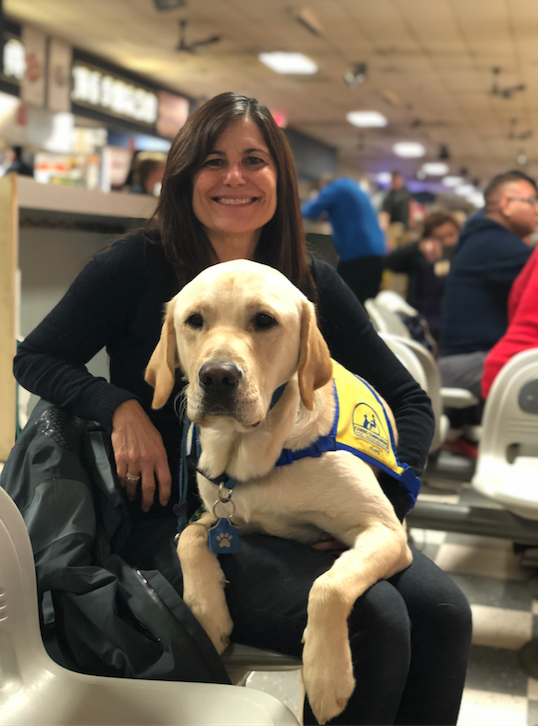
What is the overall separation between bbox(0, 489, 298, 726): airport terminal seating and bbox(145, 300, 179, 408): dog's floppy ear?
0.31 meters

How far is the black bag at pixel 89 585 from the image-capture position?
1157 millimetres

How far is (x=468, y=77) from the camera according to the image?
11062 mm

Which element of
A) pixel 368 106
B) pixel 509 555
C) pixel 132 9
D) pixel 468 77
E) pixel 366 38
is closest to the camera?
pixel 509 555

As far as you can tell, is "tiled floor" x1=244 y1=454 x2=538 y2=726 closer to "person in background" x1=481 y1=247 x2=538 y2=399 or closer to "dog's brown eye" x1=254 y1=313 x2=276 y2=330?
"person in background" x1=481 y1=247 x2=538 y2=399

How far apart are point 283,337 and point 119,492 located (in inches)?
17.7

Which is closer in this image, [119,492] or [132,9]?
[119,492]

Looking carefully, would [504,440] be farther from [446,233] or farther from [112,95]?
[112,95]

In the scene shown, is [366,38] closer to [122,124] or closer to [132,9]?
[132,9]

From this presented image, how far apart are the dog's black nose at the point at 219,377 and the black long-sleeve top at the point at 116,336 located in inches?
9.6

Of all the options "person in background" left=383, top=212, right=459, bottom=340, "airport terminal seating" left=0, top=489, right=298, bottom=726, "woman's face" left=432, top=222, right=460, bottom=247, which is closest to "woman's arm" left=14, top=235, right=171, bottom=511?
"airport terminal seating" left=0, top=489, right=298, bottom=726

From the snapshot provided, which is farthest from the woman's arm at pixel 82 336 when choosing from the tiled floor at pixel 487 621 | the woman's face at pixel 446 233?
the woman's face at pixel 446 233

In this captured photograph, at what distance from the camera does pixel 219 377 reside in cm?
111

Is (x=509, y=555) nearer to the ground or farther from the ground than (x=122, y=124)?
nearer to the ground

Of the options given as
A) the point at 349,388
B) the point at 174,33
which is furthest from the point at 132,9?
the point at 349,388
